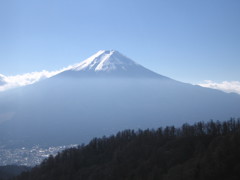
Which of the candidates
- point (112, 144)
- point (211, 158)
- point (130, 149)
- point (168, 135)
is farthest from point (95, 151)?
point (211, 158)

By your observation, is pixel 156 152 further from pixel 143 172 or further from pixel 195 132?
pixel 195 132

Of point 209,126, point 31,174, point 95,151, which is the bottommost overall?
point 31,174

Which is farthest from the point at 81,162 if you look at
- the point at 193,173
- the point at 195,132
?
the point at 193,173

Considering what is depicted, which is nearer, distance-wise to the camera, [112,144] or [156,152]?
[156,152]

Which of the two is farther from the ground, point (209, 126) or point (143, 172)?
point (209, 126)

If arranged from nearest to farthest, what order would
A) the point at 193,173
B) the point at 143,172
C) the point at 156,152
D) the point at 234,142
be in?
1. the point at 193,173
2. the point at 234,142
3. the point at 143,172
4. the point at 156,152

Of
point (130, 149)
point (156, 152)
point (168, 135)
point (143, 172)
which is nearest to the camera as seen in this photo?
point (143, 172)
